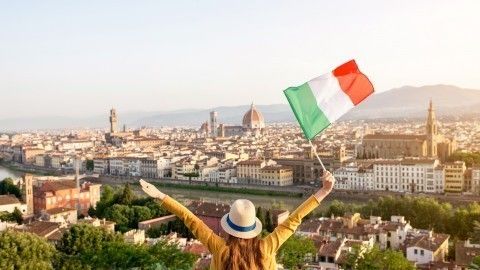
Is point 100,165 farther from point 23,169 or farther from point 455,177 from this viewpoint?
point 455,177

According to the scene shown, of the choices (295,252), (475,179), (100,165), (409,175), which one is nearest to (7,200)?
(295,252)

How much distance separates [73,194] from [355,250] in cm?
1420

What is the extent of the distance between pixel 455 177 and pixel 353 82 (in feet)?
79.7

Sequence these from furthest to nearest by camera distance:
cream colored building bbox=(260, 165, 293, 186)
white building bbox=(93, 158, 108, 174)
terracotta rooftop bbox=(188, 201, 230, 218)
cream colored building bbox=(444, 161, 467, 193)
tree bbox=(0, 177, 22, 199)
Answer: white building bbox=(93, 158, 108, 174) < cream colored building bbox=(260, 165, 293, 186) < cream colored building bbox=(444, 161, 467, 193) < tree bbox=(0, 177, 22, 199) < terracotta rooftop bbox=(188, 201, 230, 218)

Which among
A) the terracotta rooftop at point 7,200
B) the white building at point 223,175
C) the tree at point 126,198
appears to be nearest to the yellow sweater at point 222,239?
the tree at point 126,198

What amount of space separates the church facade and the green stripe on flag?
32306mm

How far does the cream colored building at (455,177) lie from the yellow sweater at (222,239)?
25334 mm

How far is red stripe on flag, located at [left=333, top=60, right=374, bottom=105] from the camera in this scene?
3.29m

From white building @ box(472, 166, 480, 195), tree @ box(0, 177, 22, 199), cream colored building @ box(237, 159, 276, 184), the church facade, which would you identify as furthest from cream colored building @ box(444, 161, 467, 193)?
tree @ box(0, 177, 22, 199)

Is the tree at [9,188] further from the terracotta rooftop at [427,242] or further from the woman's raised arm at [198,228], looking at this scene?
the woman's raised arm at [198,228]

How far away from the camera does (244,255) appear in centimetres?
193

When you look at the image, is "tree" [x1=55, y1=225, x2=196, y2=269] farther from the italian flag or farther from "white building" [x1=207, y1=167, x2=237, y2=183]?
"white building" [x1=207, y1=167, x2=237, y2=183]

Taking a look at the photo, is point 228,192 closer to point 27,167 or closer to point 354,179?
point 354,179

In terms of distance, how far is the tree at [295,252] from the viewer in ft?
34.7
